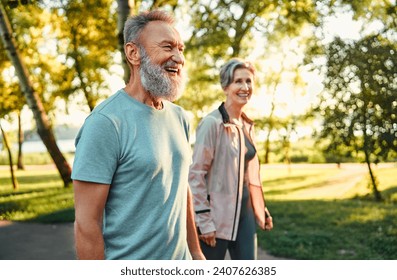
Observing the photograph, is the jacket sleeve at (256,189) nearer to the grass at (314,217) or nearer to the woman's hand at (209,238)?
the woman's hand at (209,238)

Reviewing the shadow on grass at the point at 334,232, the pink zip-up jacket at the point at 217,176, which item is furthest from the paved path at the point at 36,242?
the pink zip-up jacket at the point at 217,176

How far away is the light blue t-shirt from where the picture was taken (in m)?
1.52

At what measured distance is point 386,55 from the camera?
5.98 metres

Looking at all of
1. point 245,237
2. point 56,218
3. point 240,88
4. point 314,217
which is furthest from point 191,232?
point 314,217

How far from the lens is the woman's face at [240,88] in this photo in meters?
3.19

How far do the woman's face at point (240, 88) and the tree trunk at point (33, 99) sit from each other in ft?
17.0

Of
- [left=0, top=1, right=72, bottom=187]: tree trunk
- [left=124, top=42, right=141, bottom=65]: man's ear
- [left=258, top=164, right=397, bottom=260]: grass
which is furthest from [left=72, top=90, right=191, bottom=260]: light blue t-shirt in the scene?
[left=0, top=1, right=72, bottom=187]: tree trunk

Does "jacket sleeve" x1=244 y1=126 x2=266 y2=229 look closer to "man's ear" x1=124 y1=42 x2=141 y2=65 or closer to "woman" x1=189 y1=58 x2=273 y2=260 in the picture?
"woman" x1=189 y1=58 x2=273 y2=260

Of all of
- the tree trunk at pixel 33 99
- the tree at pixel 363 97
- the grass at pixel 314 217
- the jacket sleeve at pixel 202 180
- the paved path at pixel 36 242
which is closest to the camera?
the jacket sleeve at pixel 202 180

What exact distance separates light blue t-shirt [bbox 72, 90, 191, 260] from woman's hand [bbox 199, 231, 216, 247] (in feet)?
3.88

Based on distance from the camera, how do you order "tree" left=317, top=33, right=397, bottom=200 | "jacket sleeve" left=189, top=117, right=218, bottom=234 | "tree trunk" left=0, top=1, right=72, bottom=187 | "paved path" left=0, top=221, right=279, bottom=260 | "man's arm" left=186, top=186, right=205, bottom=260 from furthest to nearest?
"tree trunk" left=0, top=1, right=72, bottom=187, "tree" left=317, top=33, right=397, bottom=200, "paved path" left=0, top=221, right=279, bottom=260, "jacket sleeve" left=189, top=117, right=218, bottom=234, "man's arm" left=186, top=186, right=205, bottom=260

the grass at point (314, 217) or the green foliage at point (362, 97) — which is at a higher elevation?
the green foliage at point (362, 97)
